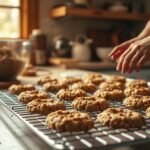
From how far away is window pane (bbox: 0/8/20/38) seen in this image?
8.97 ft

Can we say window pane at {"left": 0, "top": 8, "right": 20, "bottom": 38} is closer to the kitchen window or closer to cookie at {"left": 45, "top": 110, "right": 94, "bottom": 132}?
the kitchen window

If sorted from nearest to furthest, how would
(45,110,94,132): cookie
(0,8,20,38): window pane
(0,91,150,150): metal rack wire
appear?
(0,91,150,150): metal rack wire → (45,110,94,132): cookie → (0,8,20,38): window pane

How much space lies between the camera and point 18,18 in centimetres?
282

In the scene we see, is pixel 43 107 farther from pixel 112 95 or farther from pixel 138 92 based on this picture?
pixel 138 92

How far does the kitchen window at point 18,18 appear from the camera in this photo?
2.74 meters

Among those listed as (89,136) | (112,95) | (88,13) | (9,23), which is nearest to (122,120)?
(89,136)

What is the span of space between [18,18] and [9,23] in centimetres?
10

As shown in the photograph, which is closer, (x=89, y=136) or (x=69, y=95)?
(x=89, y=136)

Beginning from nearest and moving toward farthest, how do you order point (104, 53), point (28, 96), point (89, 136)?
1. point (89, 136)
2. point (28, 96)
3. point (104, 53)

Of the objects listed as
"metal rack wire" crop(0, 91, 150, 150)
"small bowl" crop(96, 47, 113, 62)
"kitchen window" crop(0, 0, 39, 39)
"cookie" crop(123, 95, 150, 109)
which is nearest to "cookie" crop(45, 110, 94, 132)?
"metal rack wire" crop(0, 91, 150, 150)

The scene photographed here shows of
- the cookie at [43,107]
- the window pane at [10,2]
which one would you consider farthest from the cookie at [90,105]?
the window pane at [10,2]

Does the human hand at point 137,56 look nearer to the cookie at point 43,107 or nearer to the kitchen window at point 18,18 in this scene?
the cookie at point 43,107

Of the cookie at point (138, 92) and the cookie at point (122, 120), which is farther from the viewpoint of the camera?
the cookie at point (138, 92)

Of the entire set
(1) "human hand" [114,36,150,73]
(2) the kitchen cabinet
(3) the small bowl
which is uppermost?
(2) the kitchen cabinet
